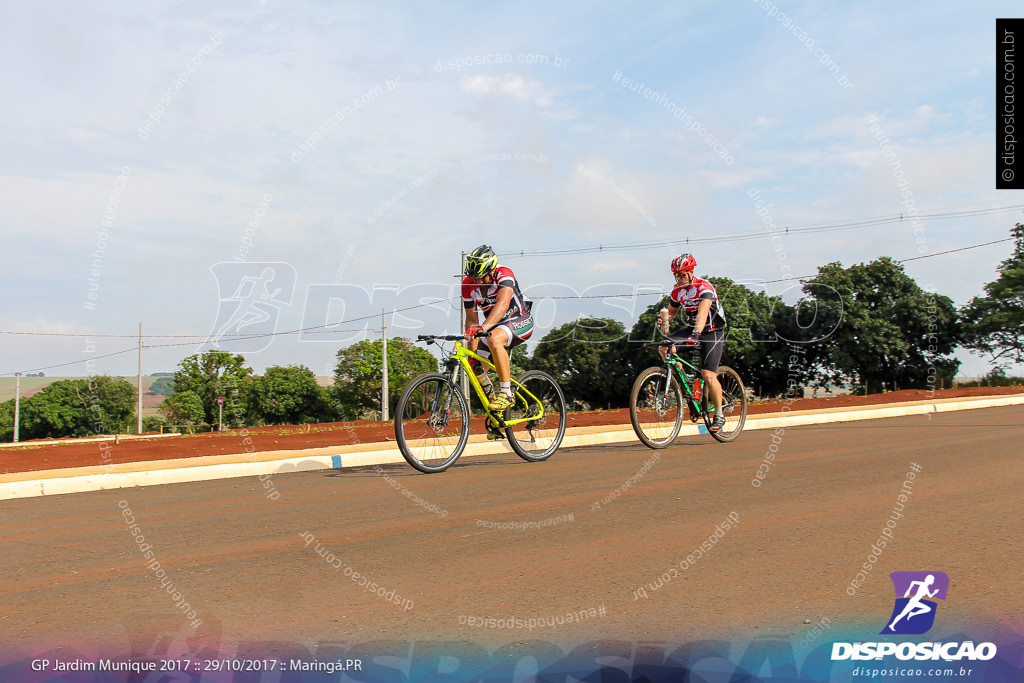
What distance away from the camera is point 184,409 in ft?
329

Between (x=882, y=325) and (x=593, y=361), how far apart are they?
3075 cm

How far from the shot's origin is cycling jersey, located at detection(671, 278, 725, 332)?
34.7ft

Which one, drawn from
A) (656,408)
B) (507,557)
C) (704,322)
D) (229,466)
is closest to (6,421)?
(229,466)

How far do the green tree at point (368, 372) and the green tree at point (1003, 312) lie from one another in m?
61.9

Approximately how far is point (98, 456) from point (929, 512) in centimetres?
1110

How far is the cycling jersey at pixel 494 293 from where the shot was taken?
8766 millimetres

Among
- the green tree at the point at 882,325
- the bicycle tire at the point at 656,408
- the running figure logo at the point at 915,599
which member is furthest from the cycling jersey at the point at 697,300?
the green tree at the point at 882,325

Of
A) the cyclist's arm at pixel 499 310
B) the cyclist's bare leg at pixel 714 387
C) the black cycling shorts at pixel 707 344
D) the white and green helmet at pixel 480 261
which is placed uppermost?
the white and green helmet at pixel 480 261

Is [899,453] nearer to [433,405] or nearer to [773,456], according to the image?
[773,456]

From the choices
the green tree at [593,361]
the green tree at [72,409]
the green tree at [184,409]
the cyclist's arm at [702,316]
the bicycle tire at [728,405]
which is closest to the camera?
the cyclist's arm at [702,316]

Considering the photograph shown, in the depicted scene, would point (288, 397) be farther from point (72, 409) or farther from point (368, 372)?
point (72, 409)

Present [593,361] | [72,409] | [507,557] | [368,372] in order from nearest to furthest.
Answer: [507,557]
[593,361]
[368,372]
[72,409]

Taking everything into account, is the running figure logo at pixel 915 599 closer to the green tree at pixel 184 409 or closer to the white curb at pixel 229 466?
the white curb at pixel 229 466

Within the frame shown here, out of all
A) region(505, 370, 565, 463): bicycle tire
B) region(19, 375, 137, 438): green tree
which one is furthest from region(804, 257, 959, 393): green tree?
region(19, 375, 137, 438): green tree
